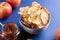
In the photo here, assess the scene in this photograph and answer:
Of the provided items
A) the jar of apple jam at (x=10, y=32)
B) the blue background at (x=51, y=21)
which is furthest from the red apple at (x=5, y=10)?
the jar of apple jam at (x=10, y=32)

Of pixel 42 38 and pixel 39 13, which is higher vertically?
pixel 39 13

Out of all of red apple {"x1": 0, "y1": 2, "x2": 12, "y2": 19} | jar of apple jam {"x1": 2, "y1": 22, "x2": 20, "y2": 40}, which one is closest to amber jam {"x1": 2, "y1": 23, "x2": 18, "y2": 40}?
jar of apple jam {"x1": 2, "y1": 22, "x2": 20, "y2": 40}

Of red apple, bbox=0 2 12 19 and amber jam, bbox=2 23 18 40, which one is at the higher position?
red apple, bbox=0 2 12 19

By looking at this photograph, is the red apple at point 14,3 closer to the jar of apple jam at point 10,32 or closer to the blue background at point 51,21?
the blue background at point 51,21

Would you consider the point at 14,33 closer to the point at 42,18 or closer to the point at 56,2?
the point at 42,18

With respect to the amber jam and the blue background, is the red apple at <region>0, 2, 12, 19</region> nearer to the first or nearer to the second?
the blue background

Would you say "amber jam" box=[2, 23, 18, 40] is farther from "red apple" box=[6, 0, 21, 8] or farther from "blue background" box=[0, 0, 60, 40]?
"red apple" box=[6, 0, 21, 8]

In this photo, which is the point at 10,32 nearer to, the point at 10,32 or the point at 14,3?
the point at 10,32

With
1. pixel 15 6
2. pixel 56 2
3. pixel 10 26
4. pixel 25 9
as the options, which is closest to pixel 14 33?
pixel 10 26

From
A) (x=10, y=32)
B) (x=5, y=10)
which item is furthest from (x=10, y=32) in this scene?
(x=5, y=10)

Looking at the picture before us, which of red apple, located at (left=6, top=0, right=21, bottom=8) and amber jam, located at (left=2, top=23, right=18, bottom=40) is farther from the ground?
A: red apple, located at (left=6, top=0, right=21, bottom=8)

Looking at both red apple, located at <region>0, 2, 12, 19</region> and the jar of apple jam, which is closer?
the jar of apple jam
